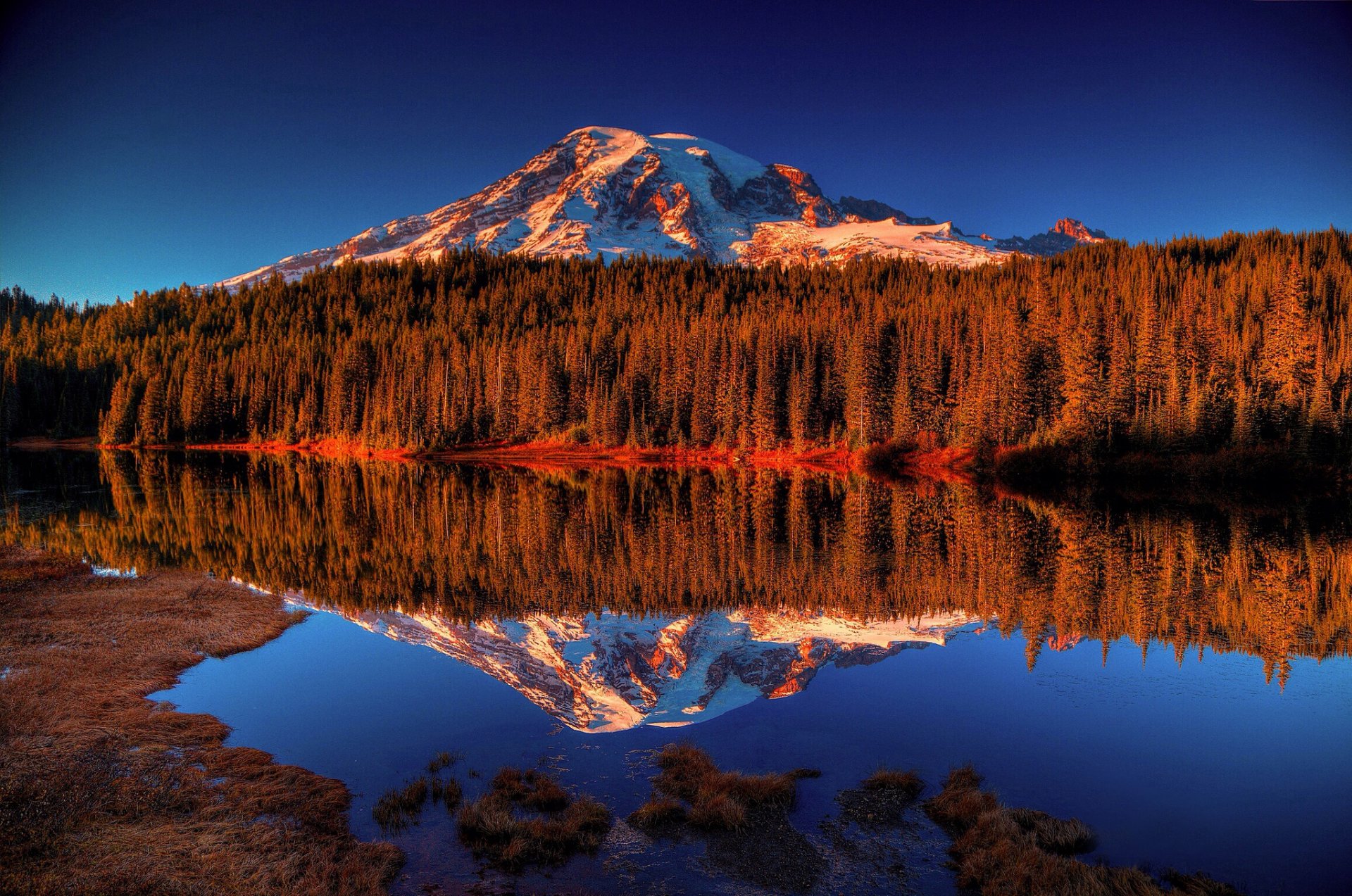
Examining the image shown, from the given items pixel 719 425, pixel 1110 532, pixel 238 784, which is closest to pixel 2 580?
pixel 238 784

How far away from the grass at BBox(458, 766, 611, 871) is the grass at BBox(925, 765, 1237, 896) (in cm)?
491

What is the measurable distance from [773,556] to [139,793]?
23.9 meters

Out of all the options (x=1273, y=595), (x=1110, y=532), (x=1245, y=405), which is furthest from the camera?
(x=1245, y=405)

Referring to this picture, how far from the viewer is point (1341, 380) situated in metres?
72.6

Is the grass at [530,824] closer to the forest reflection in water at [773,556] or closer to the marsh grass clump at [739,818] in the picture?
the marsh grass clump at [739,818]

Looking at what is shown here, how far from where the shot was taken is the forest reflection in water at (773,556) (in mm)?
22531

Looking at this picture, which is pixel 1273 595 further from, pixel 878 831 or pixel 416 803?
pixel 416 803

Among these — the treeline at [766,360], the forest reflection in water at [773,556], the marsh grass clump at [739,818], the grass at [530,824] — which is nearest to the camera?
the marsh grass clump at [739,818]

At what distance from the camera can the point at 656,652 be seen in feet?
63.0

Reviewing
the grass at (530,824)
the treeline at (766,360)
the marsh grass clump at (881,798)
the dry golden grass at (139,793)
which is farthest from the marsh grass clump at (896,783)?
the treeline at (766,360)

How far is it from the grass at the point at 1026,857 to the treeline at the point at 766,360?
71.0 meters

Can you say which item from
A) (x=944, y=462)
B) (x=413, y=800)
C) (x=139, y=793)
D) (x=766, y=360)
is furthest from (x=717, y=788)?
(x=766, y=360)

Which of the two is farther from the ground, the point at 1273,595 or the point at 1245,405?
the point at 1245,405

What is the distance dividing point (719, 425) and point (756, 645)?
8518cm
